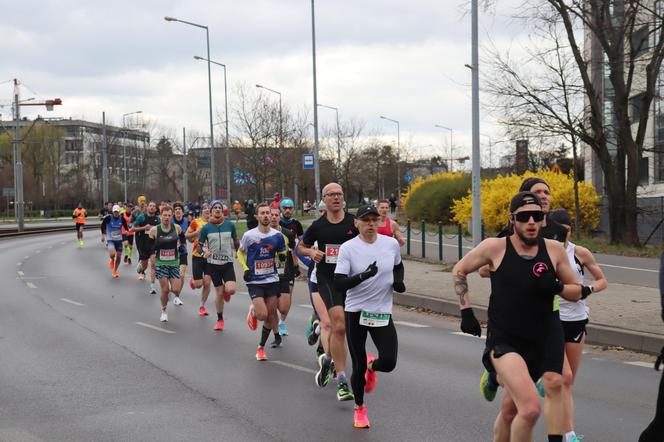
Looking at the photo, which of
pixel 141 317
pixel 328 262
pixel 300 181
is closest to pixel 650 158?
pixel 300 181

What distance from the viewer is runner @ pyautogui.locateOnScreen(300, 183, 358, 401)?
759 cm

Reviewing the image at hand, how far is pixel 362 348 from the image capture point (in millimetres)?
6883

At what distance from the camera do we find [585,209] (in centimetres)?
3150

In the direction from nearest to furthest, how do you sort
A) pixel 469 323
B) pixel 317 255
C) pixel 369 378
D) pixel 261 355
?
pixel 469 323 → pixel 369 378 → pixel 317 255 → pixel 261 355

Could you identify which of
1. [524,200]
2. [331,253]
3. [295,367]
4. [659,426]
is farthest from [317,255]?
[659,426]

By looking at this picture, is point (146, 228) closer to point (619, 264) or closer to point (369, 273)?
point (619, 264)

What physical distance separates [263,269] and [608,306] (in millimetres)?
5772

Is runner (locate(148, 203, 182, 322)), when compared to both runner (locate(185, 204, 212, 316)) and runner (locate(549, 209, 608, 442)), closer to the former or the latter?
runner (locate(185, 204, 212, 316))

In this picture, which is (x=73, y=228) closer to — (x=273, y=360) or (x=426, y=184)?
(x=426, y=184)

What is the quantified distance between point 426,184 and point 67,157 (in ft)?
244

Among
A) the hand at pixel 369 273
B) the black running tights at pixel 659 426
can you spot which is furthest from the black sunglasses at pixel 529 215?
the hand at pixel 369 273

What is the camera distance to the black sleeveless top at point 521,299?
5.04m

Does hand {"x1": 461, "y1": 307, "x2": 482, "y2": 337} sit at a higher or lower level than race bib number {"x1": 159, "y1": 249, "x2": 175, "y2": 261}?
higher

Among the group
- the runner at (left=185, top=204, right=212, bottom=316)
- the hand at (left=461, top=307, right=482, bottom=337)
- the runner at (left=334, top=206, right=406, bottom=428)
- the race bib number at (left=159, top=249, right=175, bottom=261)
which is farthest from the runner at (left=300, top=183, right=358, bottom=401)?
the race bib number at (left=159, top=249, right=175, bottom=261)
